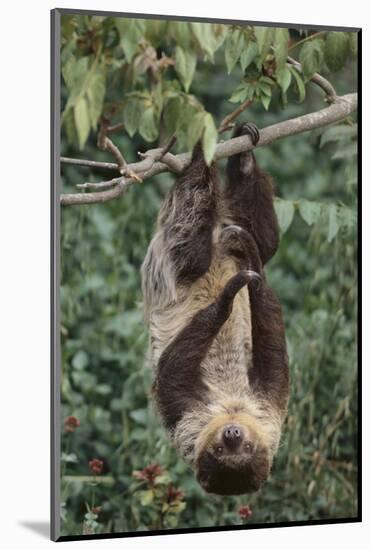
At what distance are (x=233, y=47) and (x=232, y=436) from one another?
150cm

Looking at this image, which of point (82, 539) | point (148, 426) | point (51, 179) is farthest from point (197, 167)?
point (82, 539)

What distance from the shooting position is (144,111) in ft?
14.8

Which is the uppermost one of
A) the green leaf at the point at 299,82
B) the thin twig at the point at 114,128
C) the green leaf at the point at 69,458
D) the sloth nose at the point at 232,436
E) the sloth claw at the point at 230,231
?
the green leaf at the point at 299,82

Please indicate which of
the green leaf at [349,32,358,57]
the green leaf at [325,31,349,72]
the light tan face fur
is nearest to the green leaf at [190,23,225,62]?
the green leaf at [325,31,349,72]

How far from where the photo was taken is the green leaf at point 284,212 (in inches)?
206

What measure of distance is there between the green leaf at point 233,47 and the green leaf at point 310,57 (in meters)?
0.30

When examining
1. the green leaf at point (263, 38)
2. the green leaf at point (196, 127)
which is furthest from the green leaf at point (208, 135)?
the green leaf at point (263, 38)

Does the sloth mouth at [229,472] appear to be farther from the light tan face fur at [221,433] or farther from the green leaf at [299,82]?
the green leaf at [299,82]

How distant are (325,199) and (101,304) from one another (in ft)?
3.40

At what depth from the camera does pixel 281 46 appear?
5.00m

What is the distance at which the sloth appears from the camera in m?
5.02

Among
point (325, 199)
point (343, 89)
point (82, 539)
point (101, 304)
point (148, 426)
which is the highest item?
point (343, 89)

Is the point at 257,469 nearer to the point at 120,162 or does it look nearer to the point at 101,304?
the point at 101,304

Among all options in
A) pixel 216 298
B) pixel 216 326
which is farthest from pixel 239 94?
pixel 216 326
